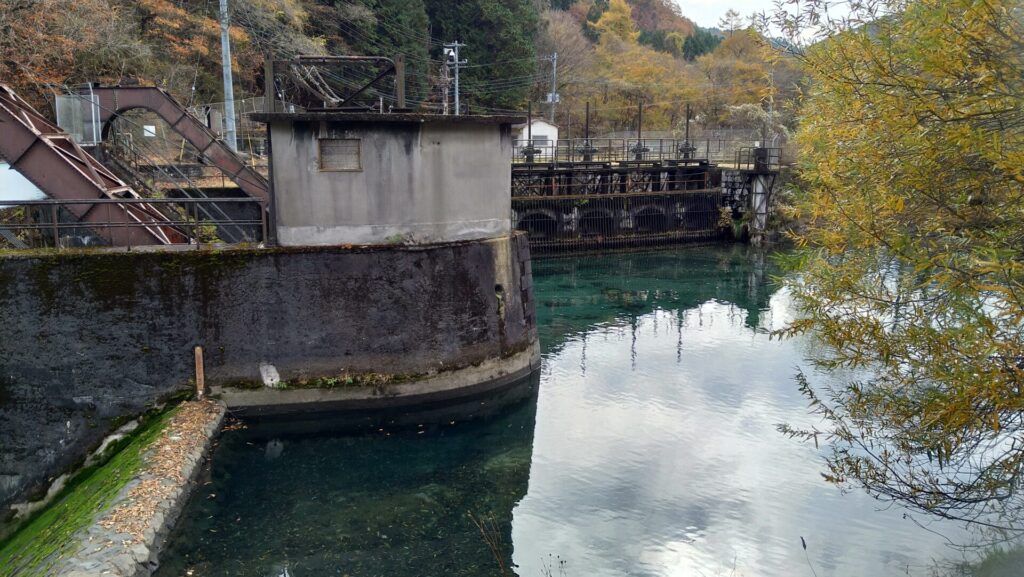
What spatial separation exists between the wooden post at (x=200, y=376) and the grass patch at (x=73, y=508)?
49 cm

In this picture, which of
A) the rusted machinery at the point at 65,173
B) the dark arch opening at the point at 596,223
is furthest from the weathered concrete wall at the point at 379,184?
the dark arch opening at the point at 596,223

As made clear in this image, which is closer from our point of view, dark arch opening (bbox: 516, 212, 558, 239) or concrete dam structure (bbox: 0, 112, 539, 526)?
concrete dam structure (bbox: 0, 112, 539, 526)

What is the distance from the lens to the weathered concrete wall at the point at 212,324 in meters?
10.6

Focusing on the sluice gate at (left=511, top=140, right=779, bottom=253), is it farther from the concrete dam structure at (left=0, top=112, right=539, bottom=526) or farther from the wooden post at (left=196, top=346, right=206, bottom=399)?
the wooden post at (left=196, top=346, right=206, bottom=399)

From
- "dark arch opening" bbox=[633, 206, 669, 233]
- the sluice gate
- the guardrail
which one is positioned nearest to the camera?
the sluice gate

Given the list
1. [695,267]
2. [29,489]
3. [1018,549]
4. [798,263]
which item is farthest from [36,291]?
[695,267]

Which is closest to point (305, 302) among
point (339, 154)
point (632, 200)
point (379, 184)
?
point (379, 184)

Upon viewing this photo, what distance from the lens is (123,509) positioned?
8125mm

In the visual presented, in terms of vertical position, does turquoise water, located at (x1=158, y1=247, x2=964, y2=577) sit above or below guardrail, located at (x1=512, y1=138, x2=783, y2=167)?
below

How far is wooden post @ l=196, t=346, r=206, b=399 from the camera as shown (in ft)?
37.5

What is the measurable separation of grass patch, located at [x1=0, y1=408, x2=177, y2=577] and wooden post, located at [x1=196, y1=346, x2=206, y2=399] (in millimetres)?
487

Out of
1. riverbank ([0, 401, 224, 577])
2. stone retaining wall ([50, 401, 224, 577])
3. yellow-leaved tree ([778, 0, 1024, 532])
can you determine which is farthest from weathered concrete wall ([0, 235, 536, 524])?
yellow-leaved tree ([778, 0, 1024, 532])

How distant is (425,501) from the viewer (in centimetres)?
994

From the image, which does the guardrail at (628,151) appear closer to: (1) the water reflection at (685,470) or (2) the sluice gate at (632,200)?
(2) the sluice gate at (632,200)
